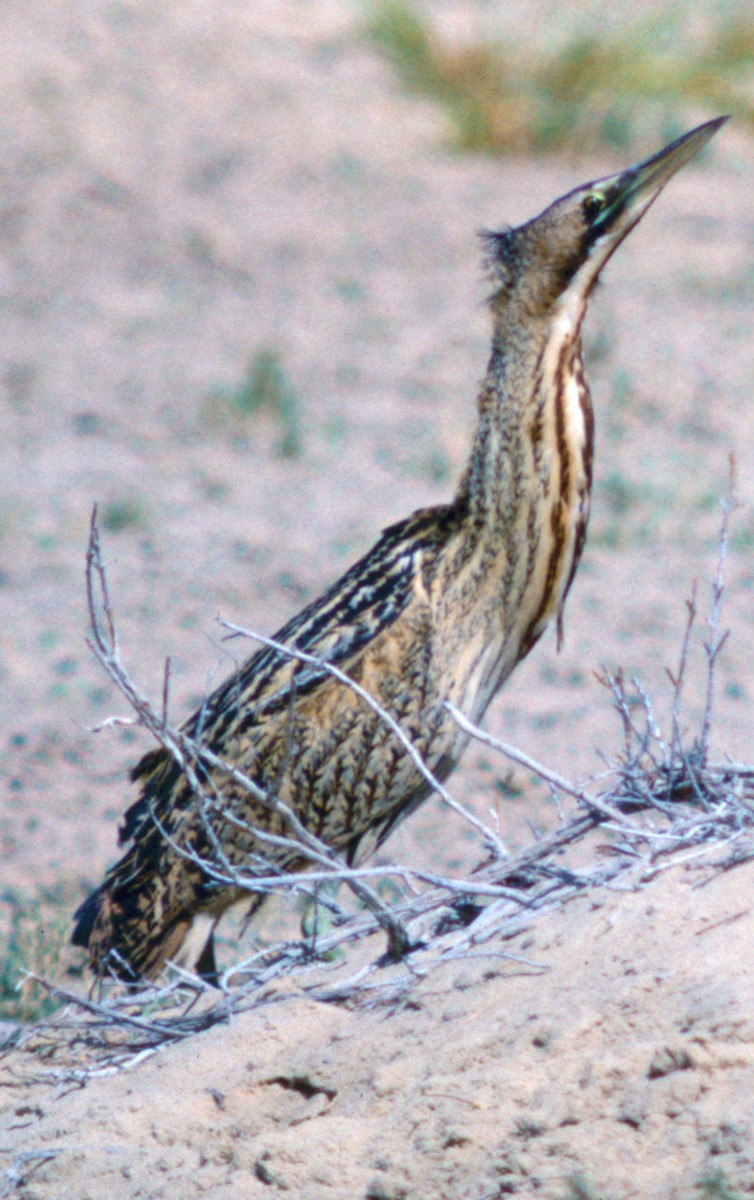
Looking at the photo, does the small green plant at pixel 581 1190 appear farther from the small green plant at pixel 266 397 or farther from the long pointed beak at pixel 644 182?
the small green plant at pixel 266 397

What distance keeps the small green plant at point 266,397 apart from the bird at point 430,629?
14.8ft

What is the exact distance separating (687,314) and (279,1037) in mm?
7441

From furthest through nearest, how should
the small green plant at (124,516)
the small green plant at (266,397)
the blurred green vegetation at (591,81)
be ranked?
the blurred green vegetation at (591,81)
the small green plant at (266,397)
the small green plant at (124,516)

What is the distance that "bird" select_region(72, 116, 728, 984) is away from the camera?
4.30 metres

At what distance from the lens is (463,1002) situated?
3211 millimetres

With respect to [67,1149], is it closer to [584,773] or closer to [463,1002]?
[463,1002]

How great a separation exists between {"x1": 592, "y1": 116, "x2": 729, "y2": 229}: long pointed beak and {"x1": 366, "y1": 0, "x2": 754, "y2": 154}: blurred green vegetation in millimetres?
8138

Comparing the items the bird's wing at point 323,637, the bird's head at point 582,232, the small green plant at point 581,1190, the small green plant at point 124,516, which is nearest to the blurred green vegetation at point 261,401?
the small green plant at point 124,516

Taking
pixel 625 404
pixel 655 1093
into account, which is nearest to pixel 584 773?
pixel 655 1093

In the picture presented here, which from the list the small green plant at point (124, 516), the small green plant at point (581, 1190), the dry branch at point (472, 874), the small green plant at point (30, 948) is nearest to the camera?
the small green plant at point (581, 1190)

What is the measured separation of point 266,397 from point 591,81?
15.0 feet

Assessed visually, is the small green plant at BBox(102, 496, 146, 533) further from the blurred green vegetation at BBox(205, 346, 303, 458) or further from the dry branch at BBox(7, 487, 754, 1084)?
the dry branch at BBox(7, 487, 754, 1084)

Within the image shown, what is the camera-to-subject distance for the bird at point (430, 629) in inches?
169

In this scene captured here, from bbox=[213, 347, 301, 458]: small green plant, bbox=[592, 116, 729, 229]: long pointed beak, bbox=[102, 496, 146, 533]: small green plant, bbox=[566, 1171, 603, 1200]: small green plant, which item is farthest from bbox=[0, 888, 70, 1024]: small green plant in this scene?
bbox=[213, 347, 301, 458]: small green plant
